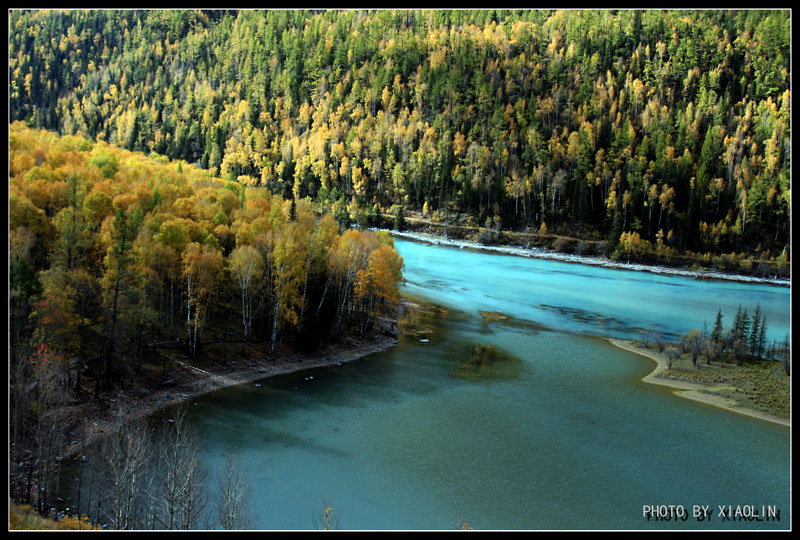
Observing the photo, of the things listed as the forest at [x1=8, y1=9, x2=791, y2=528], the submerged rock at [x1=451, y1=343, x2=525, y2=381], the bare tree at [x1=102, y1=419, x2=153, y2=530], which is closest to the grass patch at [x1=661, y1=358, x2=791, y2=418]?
the submerged rock at [x1=451, y1=343, x2=525, y2=381]

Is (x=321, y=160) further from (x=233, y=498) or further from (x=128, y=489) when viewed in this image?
(x=233, y=498)

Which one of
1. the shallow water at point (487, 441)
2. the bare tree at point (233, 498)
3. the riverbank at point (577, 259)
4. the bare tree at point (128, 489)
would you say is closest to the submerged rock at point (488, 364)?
the shallow water at point (487, 441)

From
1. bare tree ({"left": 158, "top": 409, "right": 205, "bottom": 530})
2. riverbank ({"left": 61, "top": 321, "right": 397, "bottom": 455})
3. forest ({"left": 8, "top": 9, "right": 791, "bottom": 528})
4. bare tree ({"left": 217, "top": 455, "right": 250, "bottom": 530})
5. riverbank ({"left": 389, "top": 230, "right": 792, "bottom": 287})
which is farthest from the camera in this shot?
riverbank ({"left": 389, "top": 230, "right": 792, "bottom": 287})

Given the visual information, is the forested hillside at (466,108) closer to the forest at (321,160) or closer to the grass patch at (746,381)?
Result: the forest at (321,160)

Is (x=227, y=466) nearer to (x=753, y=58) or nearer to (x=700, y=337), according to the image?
(x=700, y=337)

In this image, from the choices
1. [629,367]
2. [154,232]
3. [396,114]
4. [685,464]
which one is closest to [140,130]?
[396,114]

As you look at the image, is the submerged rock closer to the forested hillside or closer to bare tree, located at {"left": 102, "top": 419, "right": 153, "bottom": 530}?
bare tree, located at {"left": 102, "top": 419, "right": 153, "bottom": 530}
